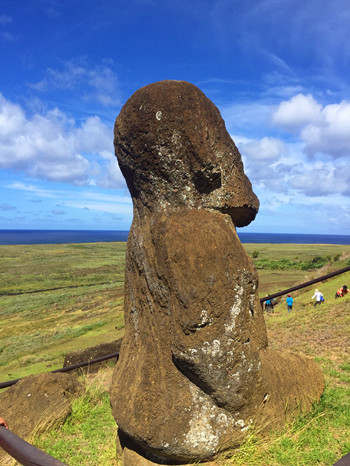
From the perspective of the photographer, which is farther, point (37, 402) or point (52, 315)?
point (52, 315)

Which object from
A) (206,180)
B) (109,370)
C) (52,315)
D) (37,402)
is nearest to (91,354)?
(109,370)

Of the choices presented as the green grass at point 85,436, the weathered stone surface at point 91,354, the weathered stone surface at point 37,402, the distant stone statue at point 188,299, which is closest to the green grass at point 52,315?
the weathered stone surface at point 91,354

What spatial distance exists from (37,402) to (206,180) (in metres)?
5.10

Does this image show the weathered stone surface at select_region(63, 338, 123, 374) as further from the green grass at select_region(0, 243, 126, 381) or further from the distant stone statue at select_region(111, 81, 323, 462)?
the distant stone statue at select_region(111, 81, 323, 462)

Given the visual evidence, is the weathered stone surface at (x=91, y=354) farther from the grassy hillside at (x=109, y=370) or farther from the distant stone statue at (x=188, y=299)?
the distant stone statue at (x=188, y=299)

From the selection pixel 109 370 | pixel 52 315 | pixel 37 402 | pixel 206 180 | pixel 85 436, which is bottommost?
pixel 52 315

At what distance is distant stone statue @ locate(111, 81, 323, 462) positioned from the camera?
430 cm

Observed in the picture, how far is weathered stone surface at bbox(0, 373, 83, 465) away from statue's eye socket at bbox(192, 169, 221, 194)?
4654 mm

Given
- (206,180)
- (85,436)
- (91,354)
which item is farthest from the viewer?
(91,354)

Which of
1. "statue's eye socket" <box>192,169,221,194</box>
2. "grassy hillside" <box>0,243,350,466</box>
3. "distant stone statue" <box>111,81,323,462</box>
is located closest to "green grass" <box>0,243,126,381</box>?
"grassy hillside" <box>0,243,350,466</box>

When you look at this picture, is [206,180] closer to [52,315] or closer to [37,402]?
[37,402]

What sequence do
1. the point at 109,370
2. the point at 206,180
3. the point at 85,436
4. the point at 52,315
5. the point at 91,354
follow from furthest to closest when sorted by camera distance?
1. the point at 52,315
2. the point at 91,354
3. the point at 109,370
4. the point at 85,436
5. the point at 206,180

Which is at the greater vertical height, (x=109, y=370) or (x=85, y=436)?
(x=85, y=436)

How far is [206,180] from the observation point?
4.79 m
